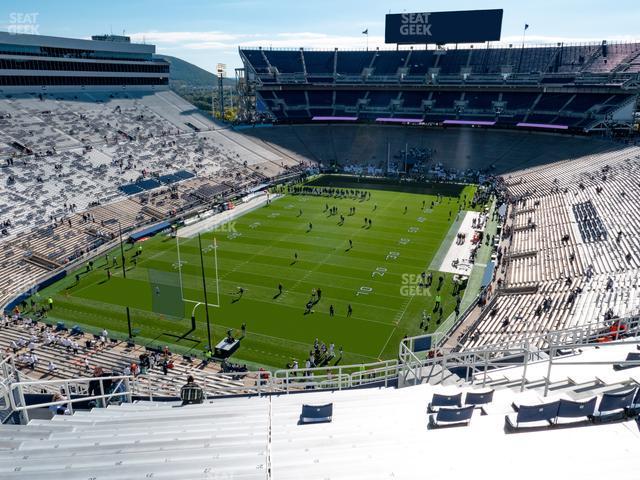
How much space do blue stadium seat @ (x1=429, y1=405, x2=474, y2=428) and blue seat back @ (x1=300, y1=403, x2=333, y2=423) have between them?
73.1 inches

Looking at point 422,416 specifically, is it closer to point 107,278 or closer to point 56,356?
point 56,356

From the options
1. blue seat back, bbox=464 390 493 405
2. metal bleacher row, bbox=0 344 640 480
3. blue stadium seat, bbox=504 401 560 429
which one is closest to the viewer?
metal bleacher row, bbox=0 344 640 480

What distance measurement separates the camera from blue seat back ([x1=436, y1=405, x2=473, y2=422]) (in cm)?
804

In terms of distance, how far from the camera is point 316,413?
29.5ft

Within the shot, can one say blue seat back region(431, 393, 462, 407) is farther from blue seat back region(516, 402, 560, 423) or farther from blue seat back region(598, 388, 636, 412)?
blue seat back region(598, 388, 636, 412)

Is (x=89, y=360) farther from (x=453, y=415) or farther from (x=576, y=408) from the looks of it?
(x=576, y=408)

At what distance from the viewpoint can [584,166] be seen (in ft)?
161

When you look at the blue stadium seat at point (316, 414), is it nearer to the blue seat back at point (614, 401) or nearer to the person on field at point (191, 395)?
the person on field at point (191, 395)

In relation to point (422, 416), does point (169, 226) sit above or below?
below

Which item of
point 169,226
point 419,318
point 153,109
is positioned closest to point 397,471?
point 419,318

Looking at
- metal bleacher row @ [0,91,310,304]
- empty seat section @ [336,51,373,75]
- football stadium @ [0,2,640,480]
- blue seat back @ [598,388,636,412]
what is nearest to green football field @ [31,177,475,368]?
football stadium @ [0,2,640,480]

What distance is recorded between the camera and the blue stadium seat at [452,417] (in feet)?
26.4

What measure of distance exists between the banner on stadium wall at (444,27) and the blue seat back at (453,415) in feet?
237

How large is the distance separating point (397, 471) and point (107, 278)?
95.6 feet
